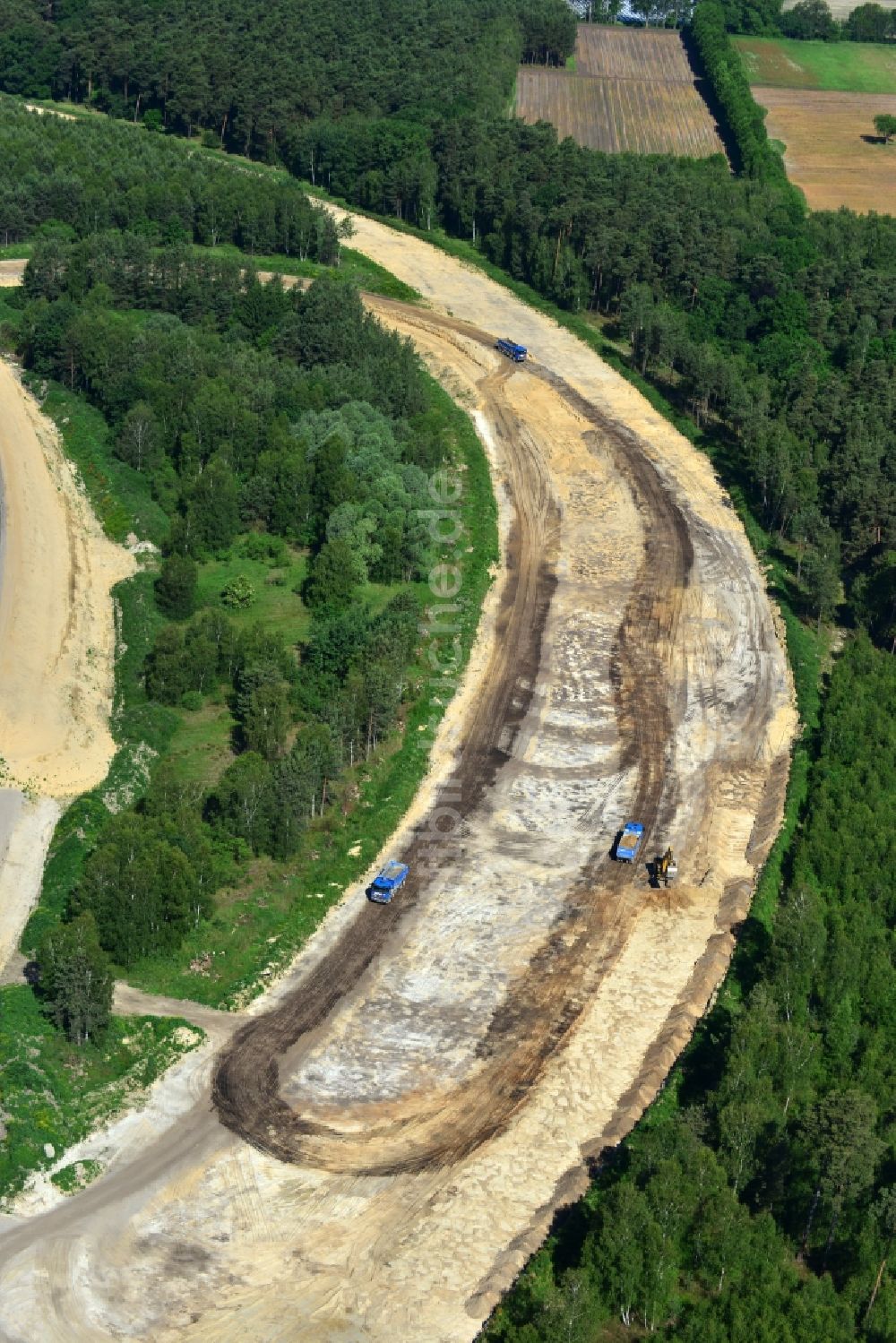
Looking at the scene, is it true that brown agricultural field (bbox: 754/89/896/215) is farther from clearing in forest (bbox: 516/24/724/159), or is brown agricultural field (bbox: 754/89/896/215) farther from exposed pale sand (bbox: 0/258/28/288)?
exposed pale sand (bbox: 0/258/28/288)

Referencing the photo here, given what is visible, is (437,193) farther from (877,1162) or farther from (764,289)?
(877,1162)

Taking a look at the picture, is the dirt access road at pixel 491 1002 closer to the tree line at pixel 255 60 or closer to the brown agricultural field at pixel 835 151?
the brown agricultural field at pixel 835 151

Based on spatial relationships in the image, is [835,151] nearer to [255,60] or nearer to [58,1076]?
[255,60]

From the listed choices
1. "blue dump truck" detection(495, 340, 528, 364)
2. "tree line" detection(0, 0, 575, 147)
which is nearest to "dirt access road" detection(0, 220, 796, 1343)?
"blue dump truck" detection(495, 340, 528, 364)

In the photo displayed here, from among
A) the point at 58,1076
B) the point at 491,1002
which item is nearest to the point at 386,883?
the point at 491,1002

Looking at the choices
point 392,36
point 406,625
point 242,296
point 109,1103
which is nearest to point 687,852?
point 406,625

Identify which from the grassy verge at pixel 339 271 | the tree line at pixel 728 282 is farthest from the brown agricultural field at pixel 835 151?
the grassy verge at pixel 339 271
